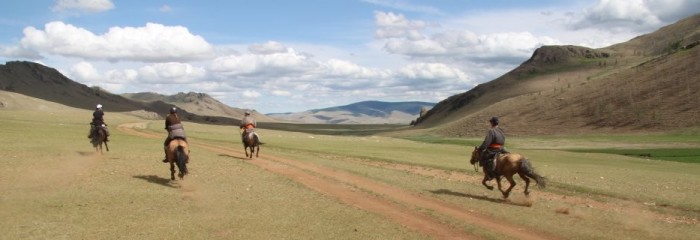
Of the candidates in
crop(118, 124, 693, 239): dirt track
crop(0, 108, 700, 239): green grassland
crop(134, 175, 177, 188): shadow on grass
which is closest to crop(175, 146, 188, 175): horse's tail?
crop(0, 108, 700, 239): green grassland

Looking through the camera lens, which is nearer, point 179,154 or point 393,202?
point 393,202

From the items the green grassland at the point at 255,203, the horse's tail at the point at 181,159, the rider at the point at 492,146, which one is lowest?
the green grassland at the point at 255,203

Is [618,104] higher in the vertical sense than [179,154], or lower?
higher

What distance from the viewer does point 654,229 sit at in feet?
52.6

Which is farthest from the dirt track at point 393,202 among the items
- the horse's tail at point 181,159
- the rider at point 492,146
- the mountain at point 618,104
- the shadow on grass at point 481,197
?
the mountain at point 618,104

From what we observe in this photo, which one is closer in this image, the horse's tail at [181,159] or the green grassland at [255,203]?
the green grassland at [255,203]

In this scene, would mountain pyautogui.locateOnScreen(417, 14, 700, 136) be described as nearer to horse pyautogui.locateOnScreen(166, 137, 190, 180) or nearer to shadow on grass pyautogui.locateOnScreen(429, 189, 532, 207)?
shadow on grass pyautogui.locateOnScreen(429, 189, 532, 207)

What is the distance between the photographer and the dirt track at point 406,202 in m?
15.3

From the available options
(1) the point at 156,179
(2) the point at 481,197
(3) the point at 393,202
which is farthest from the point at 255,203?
(2) the point at 481,197

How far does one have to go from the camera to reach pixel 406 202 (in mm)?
19500

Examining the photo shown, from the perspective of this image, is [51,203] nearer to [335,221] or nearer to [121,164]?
[335,221]

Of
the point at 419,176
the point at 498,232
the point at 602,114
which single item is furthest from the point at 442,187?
the point at 602,114

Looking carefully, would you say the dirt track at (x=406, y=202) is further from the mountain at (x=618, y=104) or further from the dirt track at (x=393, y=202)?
the mountain at (x=618, y=104)

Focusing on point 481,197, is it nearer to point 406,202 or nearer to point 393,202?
point 406,202
